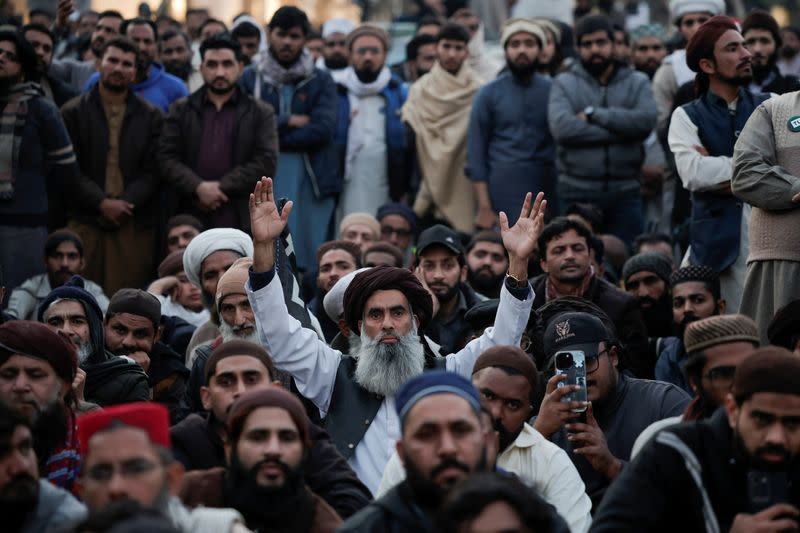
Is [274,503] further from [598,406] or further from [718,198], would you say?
[718,198]

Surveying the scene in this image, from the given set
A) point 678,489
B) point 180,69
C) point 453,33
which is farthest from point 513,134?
point 678,489

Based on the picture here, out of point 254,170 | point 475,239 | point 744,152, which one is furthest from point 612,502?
point 254,170

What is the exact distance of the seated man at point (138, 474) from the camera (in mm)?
5852

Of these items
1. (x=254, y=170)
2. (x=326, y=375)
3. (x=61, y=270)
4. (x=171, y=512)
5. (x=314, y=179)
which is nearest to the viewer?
(x=171, y=512)

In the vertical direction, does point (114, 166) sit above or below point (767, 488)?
above

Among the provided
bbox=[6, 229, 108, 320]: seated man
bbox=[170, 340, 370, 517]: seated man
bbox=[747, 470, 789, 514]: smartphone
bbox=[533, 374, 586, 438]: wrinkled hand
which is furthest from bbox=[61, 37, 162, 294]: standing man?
bbox=[747, 470, 789, 514]: smartphone

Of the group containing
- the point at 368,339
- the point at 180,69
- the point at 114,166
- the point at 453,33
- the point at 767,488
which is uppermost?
the point at 453,33

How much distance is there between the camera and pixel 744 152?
9.18 m

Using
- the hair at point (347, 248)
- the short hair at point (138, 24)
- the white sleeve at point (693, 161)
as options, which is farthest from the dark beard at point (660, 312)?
the short hair at point (138, 24)

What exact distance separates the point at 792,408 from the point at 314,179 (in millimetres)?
8249

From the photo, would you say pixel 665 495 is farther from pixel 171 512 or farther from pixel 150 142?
pixel 150 142

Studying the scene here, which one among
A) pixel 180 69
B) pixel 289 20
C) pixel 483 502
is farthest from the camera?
pixel 180 69

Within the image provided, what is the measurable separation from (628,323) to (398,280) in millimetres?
2222

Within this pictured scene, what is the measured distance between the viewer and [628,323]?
10383mm
